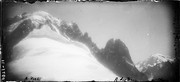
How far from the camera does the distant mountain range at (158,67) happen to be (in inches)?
143

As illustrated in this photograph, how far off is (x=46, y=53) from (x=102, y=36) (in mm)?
957

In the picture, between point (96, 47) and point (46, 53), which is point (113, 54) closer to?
point (96, 47)

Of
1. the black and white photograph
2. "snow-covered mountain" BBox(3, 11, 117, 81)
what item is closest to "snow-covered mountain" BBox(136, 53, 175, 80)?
the black and white photograph

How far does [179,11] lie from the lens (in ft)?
11.8

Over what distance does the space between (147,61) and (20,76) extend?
81.8 inches

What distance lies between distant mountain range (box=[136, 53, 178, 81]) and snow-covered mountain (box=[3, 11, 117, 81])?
1.69 ft

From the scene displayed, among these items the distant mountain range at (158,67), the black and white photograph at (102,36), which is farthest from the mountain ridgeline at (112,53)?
the distant mountain range at (158,67)

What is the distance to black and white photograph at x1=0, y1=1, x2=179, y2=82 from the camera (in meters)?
3.58

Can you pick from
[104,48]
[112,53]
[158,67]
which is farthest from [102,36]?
[158,67]

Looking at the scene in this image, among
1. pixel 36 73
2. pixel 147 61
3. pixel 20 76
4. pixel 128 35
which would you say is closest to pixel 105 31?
pixel 128 35

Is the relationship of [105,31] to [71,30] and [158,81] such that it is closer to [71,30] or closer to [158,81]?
[71,30]

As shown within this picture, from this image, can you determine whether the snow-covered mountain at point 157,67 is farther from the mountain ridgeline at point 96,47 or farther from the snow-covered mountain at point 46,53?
the snow-covered mountain at point 46,53

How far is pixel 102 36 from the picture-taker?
3.66 meters

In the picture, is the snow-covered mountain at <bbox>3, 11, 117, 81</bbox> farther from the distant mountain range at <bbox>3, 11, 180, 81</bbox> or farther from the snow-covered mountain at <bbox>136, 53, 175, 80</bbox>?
the snow-covered mountain at <bbox>136, 53, 175, 80</bbox>
